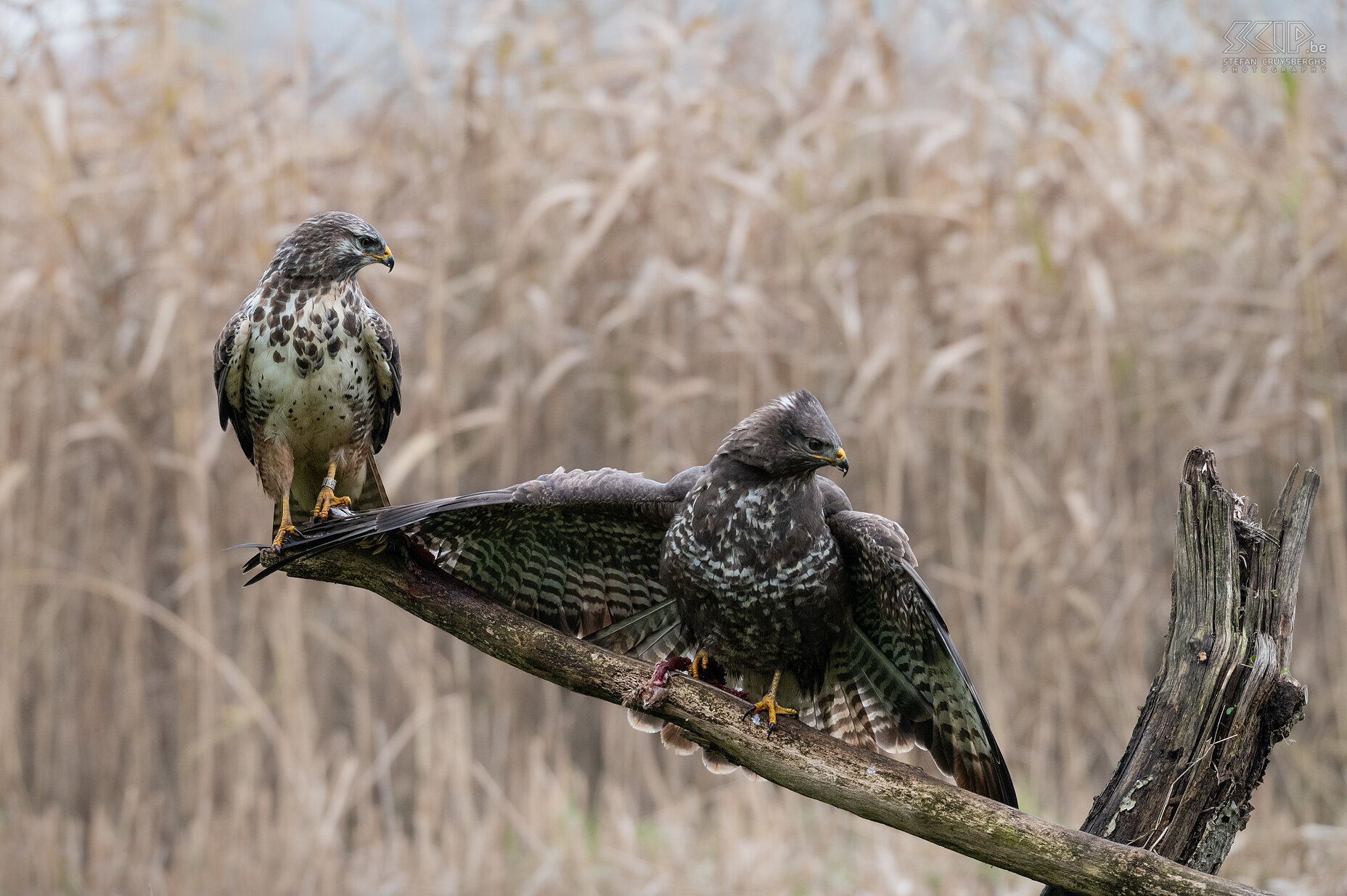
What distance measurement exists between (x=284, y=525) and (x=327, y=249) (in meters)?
0.57

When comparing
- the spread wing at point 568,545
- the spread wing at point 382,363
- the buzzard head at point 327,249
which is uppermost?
Answer: the buzzard head at point 327,249

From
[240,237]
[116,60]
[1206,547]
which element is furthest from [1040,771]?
[116,60]

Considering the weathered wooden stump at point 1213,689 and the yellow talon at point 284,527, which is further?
the yellow talon at point 284,527

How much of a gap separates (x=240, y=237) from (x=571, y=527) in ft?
7.77

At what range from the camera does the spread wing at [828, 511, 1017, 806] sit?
223 cm

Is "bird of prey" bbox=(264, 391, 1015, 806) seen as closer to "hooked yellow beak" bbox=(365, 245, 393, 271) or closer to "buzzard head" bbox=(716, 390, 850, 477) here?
"buzzard head" bbox=(716, 390, 850, 477)

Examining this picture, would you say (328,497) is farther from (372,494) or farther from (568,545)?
(568,545)

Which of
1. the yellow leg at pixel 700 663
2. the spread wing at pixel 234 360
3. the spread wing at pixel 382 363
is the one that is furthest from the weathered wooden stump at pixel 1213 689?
the spread wing at pixel 234 360

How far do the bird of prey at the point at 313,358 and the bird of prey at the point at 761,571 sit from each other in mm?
253

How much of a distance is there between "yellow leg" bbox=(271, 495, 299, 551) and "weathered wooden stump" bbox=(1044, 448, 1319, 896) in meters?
1.68

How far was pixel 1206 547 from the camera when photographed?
2.24 meters

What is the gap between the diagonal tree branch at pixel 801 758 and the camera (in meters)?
2.09

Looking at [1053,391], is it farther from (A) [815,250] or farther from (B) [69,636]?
(B) [69,636]

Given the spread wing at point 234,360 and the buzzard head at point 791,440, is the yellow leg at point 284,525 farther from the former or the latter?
the buzzard head at point 791,440
